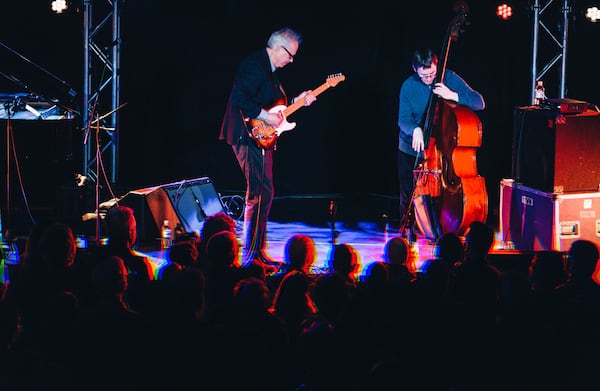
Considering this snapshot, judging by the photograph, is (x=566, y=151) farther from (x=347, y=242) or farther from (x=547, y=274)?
(x=547, y=274)

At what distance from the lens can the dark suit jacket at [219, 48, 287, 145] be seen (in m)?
7.95

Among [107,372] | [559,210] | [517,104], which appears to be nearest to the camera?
[107,372]

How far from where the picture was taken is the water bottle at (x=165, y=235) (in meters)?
9.12

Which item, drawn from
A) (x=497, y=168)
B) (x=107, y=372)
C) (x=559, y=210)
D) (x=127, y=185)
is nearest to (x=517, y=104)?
(x=497, y=168)

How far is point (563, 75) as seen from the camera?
989 centimetres

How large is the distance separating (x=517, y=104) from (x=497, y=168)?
2.88 feet

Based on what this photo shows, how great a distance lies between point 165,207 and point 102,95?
2.54m

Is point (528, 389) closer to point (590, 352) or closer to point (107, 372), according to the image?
point (590, 352)

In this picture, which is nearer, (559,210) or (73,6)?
(559,210)

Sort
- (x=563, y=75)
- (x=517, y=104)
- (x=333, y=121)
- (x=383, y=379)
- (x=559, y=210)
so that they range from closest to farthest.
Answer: (x=383, y=379)
(x=559, y=210)
(x=563, y=75)
(x=517, y=104)
(x=333, y=121)

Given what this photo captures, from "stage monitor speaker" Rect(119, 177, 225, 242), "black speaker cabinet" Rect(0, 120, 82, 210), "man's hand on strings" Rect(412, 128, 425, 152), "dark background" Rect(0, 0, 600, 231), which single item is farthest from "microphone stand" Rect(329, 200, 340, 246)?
"black speaker cabinet" Rect(0, 120, 82, 210)

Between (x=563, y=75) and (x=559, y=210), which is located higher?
(x=563, y=75)

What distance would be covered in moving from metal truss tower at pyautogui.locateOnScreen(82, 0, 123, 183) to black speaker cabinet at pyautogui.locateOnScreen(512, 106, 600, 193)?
4471 millimetres

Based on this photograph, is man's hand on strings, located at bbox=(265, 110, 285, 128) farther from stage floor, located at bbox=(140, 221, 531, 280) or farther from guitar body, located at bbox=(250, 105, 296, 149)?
stage floor, located at bbox=(140, 221, 531, 280)
